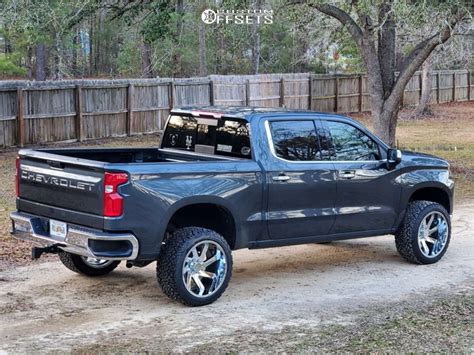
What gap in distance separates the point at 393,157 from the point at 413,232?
88 cm

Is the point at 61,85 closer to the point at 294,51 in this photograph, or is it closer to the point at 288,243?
the point at 288,243

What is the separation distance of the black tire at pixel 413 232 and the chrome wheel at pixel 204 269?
2.56 meters

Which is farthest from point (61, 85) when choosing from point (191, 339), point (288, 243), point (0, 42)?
point (0, 42)

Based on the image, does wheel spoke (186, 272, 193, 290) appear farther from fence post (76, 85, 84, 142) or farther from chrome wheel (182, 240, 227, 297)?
fence post (76, 85, 84, 142)

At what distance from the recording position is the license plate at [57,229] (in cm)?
753

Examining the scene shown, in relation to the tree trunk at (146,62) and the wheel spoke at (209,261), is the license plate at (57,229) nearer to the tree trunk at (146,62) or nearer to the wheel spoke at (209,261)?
the wheel spoke at (209,261)

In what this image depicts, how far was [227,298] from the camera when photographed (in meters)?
8.02

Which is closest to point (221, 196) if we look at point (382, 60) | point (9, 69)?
point (382, 60)

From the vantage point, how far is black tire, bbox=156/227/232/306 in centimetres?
745

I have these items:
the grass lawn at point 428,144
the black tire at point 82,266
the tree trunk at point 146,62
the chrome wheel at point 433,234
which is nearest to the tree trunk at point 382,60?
the grass lawn at point 428,144

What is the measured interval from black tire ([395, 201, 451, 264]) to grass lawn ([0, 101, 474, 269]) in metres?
4.27

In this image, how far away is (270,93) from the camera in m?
31.2

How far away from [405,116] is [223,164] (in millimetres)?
28774

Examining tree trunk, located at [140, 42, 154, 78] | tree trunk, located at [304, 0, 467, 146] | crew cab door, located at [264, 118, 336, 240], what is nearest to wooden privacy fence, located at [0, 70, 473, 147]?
tree trunk, located at [140, 42, 154, 78]
